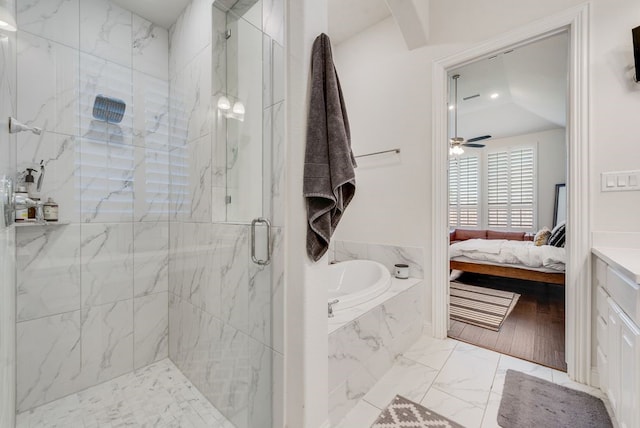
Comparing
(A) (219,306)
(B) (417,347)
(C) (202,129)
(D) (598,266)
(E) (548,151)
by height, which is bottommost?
(B) (417,347)

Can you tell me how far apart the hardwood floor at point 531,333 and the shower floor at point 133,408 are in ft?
6.62

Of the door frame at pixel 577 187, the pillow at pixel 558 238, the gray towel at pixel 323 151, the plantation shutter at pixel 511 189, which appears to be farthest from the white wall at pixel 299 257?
the plantation shutter at pixel 511 189

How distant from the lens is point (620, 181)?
158cm

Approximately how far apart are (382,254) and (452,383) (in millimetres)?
1162

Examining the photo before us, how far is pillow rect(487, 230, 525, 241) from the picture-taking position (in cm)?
513

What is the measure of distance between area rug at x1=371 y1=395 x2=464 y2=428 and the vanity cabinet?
0.67 metres

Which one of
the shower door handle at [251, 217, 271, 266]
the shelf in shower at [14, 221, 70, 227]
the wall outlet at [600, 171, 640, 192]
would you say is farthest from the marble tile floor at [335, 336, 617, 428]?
the shelf in shower at [14, 221, 70, 227]

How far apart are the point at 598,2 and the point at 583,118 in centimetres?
69

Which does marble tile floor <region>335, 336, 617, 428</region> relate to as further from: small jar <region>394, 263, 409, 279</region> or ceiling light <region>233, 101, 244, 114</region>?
ceiling light <region>233, 101, 244, 114</region>

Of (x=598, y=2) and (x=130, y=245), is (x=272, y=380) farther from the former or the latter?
(x=598, y=2)

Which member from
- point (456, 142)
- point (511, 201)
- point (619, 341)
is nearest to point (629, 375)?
point (619, 341)

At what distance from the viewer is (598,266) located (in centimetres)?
156

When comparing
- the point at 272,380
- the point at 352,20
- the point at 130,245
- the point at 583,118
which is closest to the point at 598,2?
the point at 583,118

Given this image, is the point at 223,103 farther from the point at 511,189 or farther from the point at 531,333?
the point at 511,189
